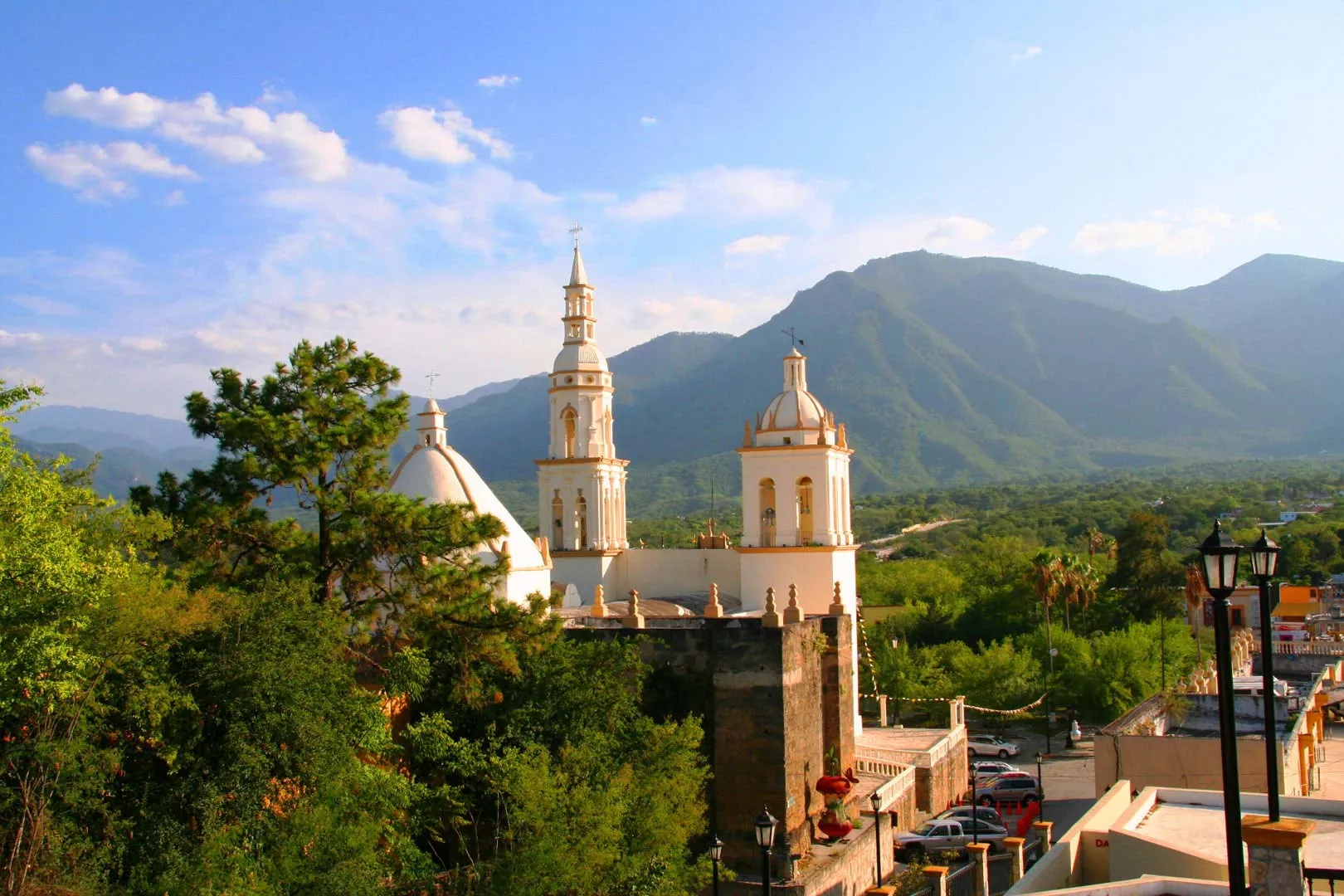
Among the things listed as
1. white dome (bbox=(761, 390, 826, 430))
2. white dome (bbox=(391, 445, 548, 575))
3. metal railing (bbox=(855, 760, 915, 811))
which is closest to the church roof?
white dome (bbox=(391, 445, 548, 575))

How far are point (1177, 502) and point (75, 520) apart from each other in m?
109

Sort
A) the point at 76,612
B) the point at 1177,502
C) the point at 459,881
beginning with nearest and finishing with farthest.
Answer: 1. the point at 76,612
2. the point at 459,881
3. the point at 1177,502

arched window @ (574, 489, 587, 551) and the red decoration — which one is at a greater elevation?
arched window @ (574, 489, 587, 551)

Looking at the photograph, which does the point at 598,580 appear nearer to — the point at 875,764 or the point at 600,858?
the point at 875,764

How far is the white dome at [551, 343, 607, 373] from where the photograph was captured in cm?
3516

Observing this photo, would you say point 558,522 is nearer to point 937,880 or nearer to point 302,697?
point 302,697

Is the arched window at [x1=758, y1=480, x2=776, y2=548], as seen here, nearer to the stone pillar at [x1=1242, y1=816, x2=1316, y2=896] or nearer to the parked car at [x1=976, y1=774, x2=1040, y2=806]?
the parked car at [x1=976, y1=774, x2=1040, y2=806]

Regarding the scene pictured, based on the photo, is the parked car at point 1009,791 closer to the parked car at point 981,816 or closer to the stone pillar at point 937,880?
the parked car at point 981,816

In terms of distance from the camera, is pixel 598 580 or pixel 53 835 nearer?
pixel 53 835

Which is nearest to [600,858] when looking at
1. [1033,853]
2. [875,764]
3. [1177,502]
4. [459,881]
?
[459,881]

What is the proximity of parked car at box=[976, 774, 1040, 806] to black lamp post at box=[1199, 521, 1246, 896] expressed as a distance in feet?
73.1

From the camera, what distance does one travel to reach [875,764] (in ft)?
91.5

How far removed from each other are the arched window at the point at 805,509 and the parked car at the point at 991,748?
9.77 meters

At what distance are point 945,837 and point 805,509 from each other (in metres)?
9.11
